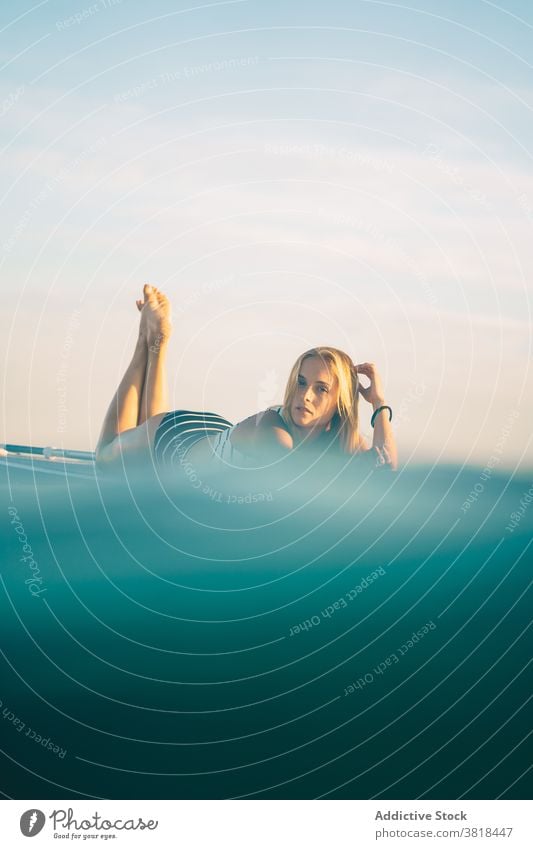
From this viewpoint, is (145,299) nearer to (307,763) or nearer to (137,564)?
(137,564)

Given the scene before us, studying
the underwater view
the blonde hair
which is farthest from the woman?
the underwater view

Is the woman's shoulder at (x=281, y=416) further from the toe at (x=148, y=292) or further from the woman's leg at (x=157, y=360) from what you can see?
the toe at (x=148, y=292)

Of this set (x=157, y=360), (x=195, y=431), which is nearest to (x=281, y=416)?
(x=195, y=431)

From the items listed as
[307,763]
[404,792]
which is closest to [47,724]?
[307,763]

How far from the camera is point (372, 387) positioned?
7.45m

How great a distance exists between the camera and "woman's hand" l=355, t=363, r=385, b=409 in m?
7.44

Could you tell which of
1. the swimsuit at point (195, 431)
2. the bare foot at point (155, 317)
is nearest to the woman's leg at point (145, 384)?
the bare foot at point (155, 317)

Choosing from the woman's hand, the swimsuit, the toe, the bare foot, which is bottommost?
the swimsuit

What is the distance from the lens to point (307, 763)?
619cm

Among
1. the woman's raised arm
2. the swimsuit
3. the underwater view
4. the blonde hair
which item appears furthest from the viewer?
the swimsuit

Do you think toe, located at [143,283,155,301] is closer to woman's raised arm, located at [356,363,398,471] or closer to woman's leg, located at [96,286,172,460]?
woman's leg, located at [96,286,172,460]

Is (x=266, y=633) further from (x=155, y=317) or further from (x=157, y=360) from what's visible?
(x=155, y=317)

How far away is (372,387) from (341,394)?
0.85 feet

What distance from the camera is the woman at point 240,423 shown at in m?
7.27
